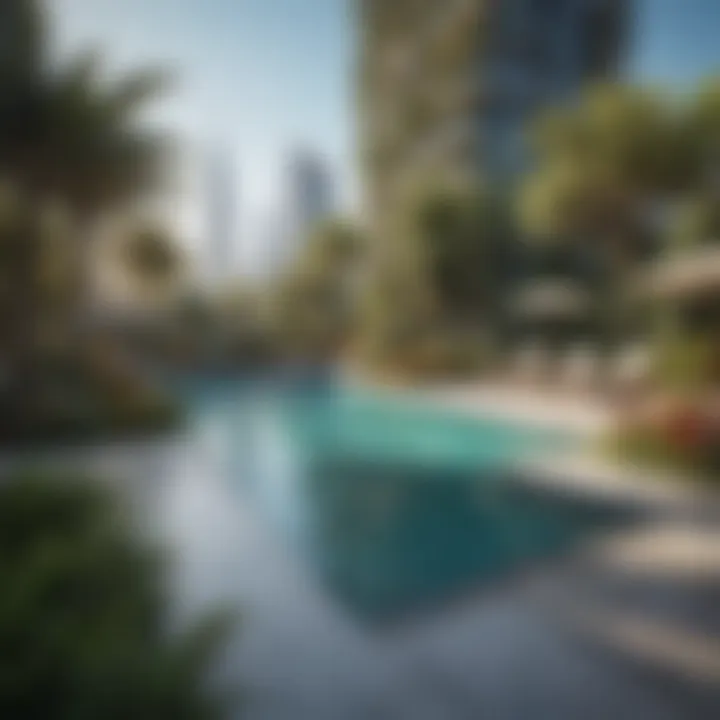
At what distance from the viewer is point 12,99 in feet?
7.36

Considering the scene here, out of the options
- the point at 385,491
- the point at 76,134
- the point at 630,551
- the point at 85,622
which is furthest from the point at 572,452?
the point at 76,134

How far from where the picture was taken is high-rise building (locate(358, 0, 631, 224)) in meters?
2.42

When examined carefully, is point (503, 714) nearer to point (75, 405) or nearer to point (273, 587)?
point (273, 587)

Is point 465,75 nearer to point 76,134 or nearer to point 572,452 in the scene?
point 76,134

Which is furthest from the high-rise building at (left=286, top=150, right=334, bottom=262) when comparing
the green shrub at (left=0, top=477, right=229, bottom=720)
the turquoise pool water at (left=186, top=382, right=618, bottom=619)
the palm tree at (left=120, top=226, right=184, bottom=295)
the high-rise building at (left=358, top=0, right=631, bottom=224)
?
the green shrub at (left=0, top=477, right=229, bottom=720)

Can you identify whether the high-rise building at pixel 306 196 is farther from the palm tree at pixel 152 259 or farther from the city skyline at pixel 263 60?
the palm tree at pixel 152 259

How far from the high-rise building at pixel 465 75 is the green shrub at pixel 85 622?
1330 mm

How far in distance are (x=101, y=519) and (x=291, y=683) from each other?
724 mm

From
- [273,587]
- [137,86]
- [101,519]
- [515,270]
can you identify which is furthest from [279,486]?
[137,86]

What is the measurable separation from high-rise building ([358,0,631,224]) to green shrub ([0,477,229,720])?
133 centimetres

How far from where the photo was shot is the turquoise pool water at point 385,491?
8.82ft

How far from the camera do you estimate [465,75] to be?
2531 mm

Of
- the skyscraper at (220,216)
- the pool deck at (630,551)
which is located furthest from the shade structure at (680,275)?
the skyscraper at (220,216)

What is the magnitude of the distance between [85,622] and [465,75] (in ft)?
6.68
